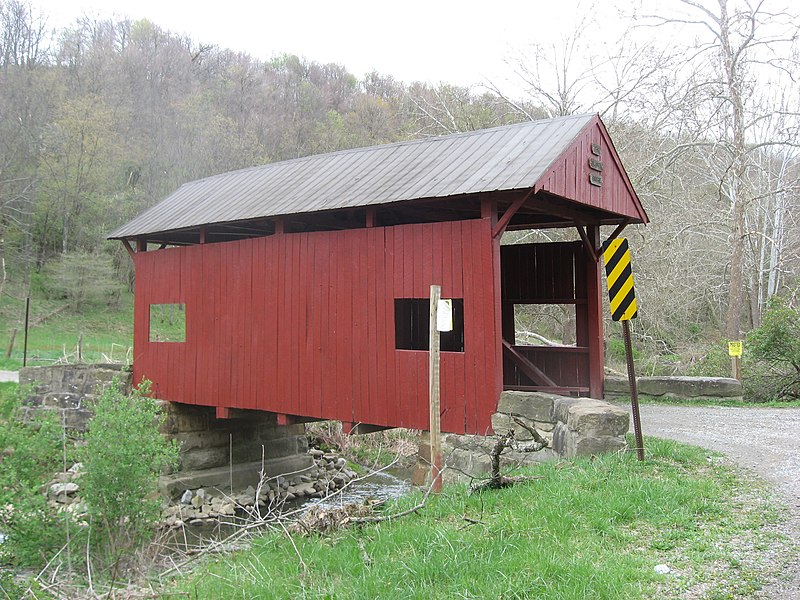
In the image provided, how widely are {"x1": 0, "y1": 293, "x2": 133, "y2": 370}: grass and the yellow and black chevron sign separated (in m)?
16.4

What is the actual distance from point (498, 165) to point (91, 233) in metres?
23.6

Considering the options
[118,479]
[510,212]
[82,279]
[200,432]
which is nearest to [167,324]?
[82,279]

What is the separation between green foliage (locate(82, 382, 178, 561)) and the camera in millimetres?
6789

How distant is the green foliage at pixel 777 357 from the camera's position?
13.1m

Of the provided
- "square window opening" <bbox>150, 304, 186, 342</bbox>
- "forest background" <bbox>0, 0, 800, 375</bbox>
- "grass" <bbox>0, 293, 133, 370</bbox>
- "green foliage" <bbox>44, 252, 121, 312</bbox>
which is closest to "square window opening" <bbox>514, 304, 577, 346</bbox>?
"forest background" <bbox>0, 0, 800, 375</bbox>

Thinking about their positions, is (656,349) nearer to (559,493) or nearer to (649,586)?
(559,493)

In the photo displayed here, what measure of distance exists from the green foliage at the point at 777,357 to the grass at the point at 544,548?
790 centimetres

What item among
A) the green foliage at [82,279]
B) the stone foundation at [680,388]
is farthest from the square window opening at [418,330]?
the green foliage at [82,279]

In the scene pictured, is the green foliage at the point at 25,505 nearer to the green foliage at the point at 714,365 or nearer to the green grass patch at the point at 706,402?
the green grass patch at the point at 706,402

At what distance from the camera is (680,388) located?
496 inches

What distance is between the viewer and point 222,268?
38.4 feet

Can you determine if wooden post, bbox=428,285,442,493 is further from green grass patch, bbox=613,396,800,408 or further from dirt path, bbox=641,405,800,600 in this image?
green grass patch, bbox=613,396,800,408

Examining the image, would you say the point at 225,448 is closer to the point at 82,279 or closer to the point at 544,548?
the point at 544,548

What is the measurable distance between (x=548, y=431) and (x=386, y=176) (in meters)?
4.04
